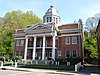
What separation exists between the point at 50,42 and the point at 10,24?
2395 cm

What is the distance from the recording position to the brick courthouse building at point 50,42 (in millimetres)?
39688

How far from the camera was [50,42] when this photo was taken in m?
42.8

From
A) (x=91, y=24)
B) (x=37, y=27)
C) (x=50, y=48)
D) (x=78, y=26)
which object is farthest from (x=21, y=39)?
(x=91, y=24)

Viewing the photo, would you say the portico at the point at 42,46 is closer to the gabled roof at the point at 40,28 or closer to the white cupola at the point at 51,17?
the gabled roof at the point at 40,28

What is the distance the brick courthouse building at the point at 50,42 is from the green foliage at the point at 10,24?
1031 centimetres

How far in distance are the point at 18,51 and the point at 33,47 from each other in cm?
589

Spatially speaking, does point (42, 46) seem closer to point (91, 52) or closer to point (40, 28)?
point (40, 28)

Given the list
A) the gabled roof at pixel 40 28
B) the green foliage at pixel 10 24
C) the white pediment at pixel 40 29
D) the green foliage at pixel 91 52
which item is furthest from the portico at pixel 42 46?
the green foliage at pixel 10 24

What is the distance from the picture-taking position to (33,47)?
43.1 meters

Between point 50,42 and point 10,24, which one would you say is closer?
point 50,42

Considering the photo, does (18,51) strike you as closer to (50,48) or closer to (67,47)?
(50,48)

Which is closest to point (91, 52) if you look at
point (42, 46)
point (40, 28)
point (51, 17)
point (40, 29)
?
point (42, 46)

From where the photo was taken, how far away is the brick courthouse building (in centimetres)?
3969

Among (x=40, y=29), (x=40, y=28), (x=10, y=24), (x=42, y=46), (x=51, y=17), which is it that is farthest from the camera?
(x=10, y=24)
